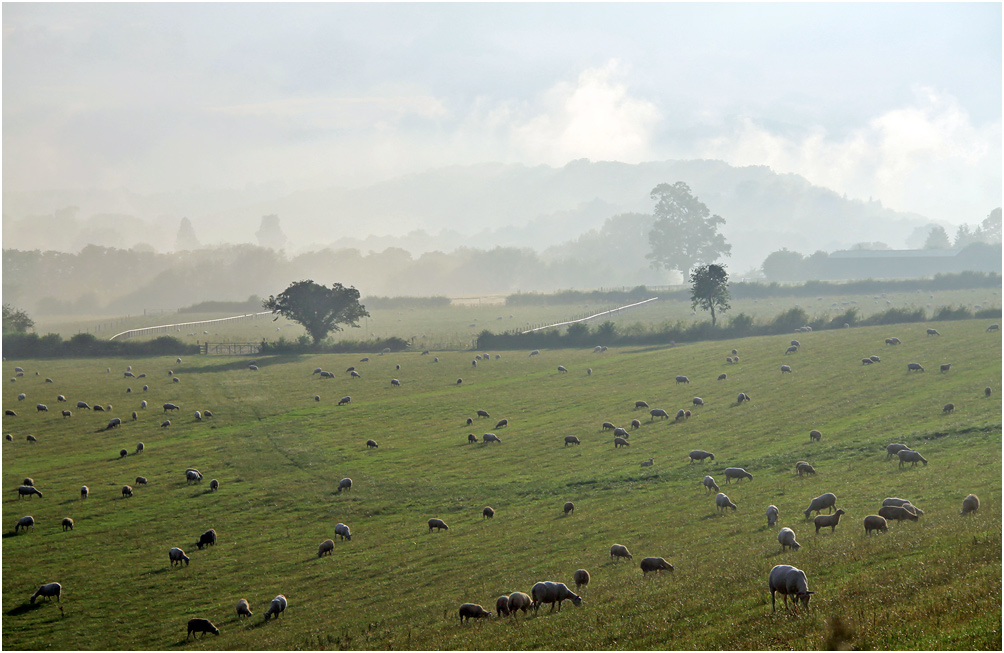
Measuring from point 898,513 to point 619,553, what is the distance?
9680 millimetres

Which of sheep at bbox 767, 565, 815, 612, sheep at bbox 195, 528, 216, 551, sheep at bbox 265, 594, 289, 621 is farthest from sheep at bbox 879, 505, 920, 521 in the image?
sheep at bbox 195, 528, 216, 551

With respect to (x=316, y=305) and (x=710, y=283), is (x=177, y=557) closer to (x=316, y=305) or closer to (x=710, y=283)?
(x=316, y=305)

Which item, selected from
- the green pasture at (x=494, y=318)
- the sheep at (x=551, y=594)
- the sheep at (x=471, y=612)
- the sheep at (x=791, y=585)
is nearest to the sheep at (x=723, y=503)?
the sheep at (x=551, y=594)

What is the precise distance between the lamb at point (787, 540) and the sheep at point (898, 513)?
408cm

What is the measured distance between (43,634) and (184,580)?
17.4 feet

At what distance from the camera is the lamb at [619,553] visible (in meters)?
27.8

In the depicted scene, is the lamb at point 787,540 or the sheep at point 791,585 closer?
the sheep at point 791,585

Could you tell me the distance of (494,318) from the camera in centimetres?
14600

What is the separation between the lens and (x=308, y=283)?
108250 millimetres

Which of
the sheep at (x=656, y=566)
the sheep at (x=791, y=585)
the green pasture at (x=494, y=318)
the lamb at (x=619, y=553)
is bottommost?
the lamb at (x=619, y=553)

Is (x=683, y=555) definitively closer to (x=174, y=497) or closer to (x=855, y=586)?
(x=855, y=586)

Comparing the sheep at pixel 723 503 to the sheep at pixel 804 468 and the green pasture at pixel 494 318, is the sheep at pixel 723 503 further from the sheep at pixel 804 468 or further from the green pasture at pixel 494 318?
the green pasture at pixel 494 318

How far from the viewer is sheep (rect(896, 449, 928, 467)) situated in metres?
35.5

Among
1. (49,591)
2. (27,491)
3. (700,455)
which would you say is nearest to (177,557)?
(49,591)
